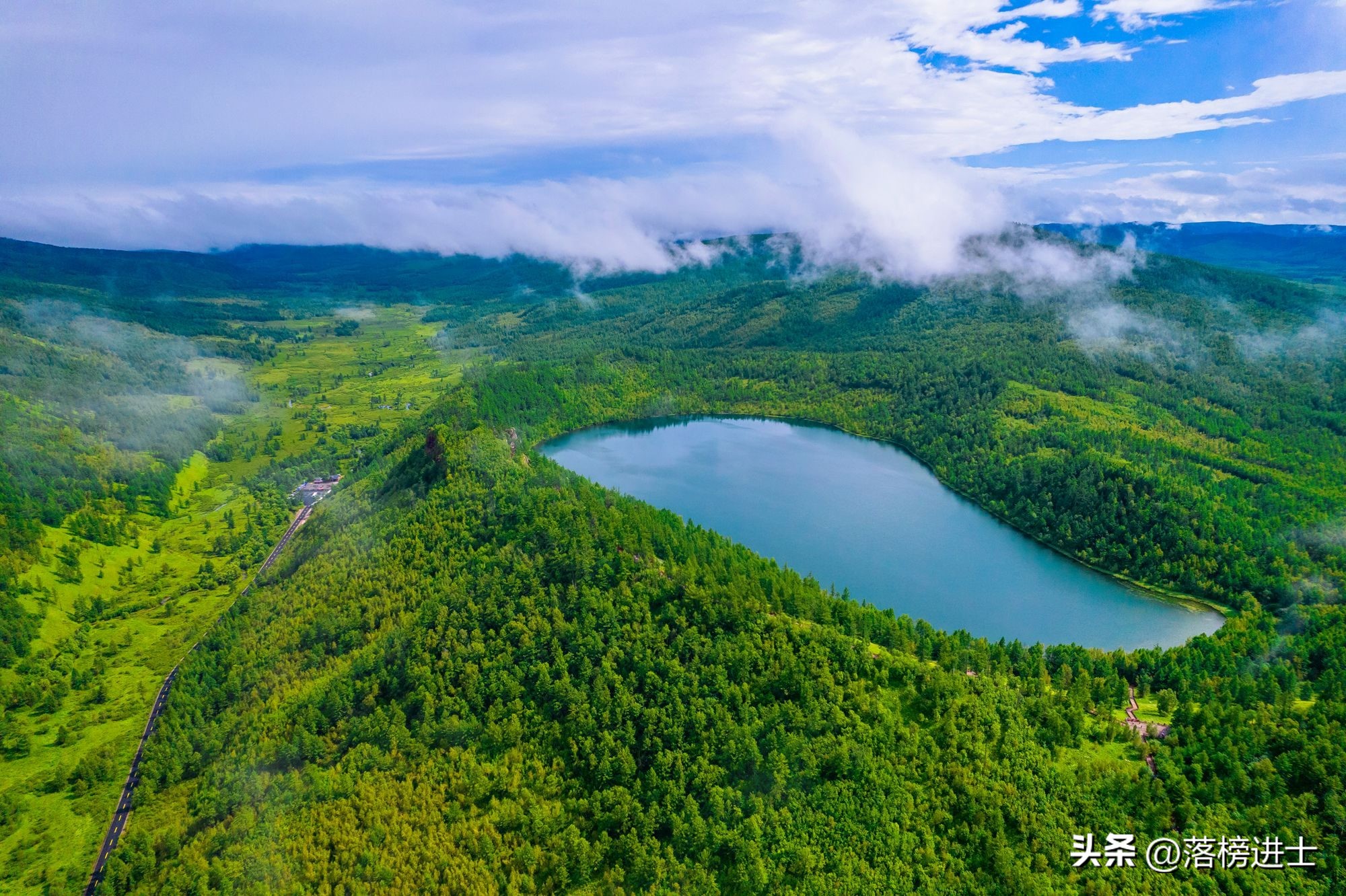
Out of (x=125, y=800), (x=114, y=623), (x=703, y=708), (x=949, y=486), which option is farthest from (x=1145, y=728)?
(x=114, y=623)

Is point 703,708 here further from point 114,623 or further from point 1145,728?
point 114,623

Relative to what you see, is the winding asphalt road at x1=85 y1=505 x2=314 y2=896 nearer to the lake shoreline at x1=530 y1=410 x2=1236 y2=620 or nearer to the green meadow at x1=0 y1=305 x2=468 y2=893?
the green meadow at x1=0 y1=305 x2=468 y2=893

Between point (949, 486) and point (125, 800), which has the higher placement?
point (949, 486)

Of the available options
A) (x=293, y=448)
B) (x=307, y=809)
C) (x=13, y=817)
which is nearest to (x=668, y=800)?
(x=307, y=809)

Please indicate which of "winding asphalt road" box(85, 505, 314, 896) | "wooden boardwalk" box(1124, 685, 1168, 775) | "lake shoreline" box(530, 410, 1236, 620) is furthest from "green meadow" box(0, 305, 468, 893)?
"wooden boardwalk" box(1124, 685, 1168, 775)

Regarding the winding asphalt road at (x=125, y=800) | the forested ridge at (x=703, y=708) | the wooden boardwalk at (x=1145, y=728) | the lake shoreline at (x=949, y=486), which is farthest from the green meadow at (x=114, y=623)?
the wooden boardwalk at (x=1145, y=728)

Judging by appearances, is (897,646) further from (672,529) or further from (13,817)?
(13,817)

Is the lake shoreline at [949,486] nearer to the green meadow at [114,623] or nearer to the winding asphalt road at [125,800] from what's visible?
the green meadow at [114,623]
